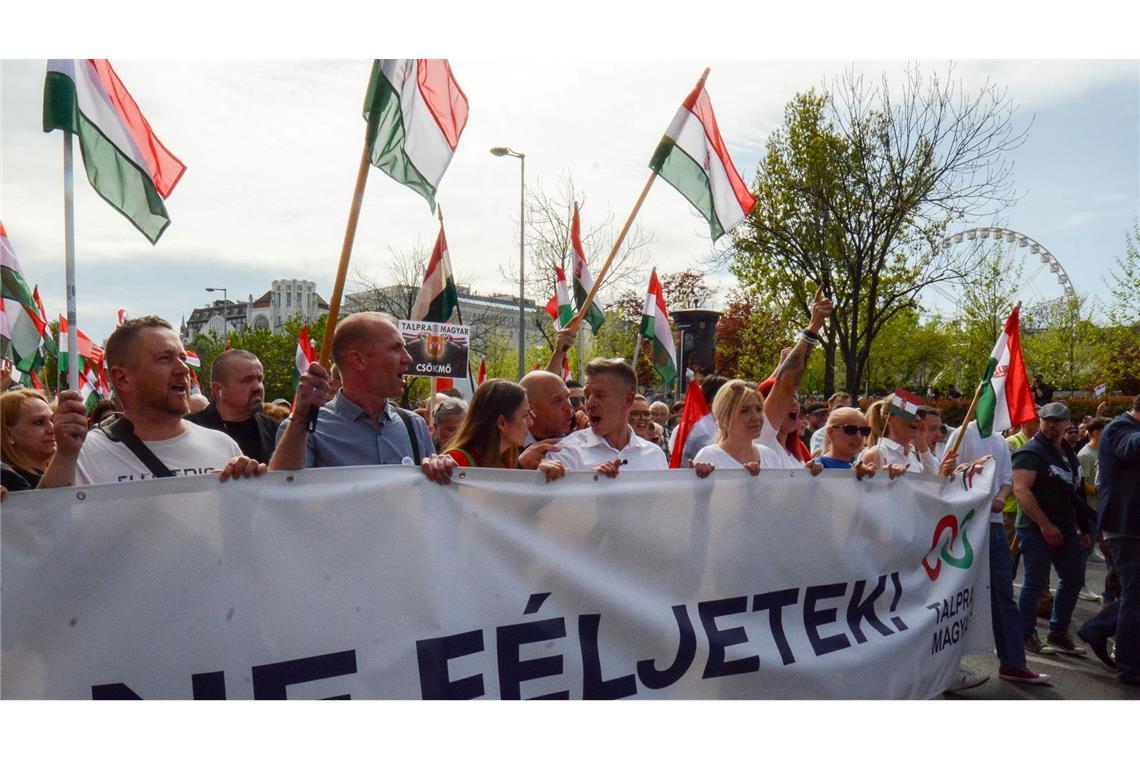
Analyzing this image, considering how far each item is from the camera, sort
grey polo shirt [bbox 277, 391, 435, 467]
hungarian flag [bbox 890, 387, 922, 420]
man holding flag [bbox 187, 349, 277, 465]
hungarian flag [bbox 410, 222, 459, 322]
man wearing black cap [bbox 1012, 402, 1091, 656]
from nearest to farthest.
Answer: grey polo shirt [bbox 277, 391, 435, 467] → man holding flag [bbox 187, 349, 277, 465] → hungarian flag [bbox 890, 387, 922, 420] → man wearing black cap [bbox 1012, 402, 1091, 656] → hungarian flag [bbox 410, 222, 459, 322]

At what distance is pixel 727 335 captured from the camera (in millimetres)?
46312

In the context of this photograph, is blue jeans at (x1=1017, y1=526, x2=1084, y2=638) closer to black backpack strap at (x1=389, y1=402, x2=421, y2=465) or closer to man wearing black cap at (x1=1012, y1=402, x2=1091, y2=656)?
man wearing black cap at (x1=1012, y1=402, x2=1091, y2=656)

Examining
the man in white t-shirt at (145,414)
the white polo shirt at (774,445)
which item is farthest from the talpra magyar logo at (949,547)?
the man in white t-shirt at (145,414)

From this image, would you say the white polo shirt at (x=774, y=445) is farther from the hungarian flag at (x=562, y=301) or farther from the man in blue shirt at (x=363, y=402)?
the hungarian flag at (x=562, y=301)

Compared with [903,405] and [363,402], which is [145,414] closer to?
[363,402]

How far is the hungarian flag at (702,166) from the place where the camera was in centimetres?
582

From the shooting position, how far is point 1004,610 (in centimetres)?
574

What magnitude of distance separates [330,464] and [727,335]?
43842mm

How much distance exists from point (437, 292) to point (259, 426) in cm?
321

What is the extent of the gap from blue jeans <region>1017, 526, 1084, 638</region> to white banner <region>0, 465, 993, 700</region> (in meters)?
2.94

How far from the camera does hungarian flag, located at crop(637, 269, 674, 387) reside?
9.07 metres

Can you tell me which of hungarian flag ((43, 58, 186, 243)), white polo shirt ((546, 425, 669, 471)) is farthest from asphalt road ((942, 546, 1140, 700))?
hungarian flag ((43, 58, 186, 243))

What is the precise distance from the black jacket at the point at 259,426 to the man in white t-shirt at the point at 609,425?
5.54ft

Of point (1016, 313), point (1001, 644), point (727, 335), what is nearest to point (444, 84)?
point (1016, 313)
